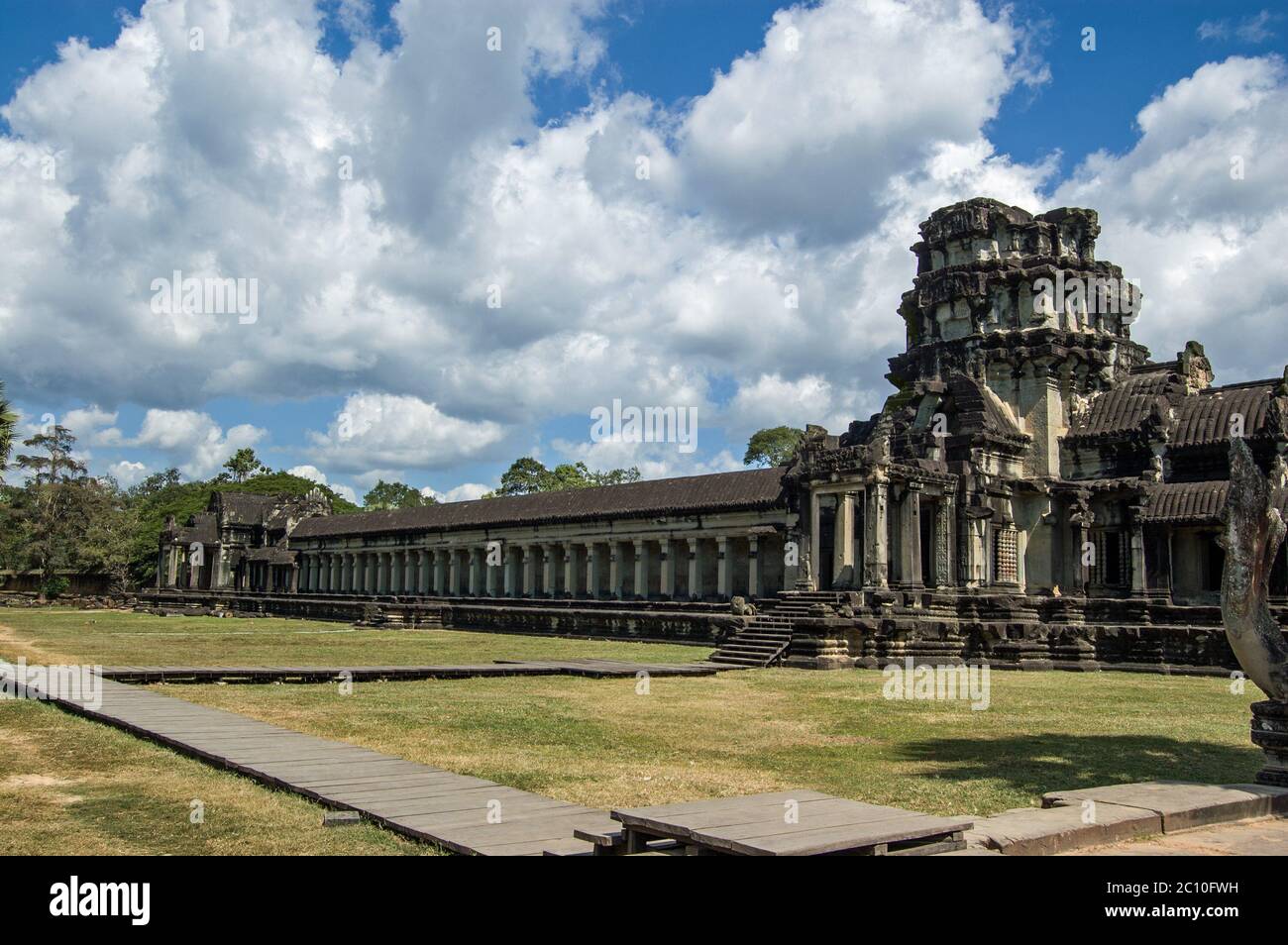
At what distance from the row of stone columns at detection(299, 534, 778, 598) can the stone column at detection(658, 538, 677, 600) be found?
4 centimetres

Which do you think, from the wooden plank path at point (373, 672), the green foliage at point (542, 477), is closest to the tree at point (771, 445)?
the green foliage at point (542, 477)

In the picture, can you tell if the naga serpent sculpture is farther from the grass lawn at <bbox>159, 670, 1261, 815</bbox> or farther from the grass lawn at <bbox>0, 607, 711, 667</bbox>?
the grass lawn at <bbox>0, 607, 711, 667</bbox>

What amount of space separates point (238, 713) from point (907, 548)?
2055cm

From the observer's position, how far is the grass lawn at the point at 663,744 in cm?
846

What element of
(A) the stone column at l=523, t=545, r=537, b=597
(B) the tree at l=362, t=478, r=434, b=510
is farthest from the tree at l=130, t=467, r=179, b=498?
(A) the stone column at l=523, t=545, r=537, b=597

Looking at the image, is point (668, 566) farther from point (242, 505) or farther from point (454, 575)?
point (242, 505)

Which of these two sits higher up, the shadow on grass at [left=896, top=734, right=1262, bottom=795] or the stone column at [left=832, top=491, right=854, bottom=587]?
the stone column at [left=832, top=491, right=854, bottom=587]

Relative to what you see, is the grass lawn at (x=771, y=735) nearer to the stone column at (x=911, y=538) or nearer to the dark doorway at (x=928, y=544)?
the stone column at (x=911, y=538)

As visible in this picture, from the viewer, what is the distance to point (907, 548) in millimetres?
30375

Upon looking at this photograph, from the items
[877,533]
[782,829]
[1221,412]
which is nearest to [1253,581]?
[782,829]

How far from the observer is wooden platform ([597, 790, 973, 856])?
556 cm

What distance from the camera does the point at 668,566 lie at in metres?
47.1
